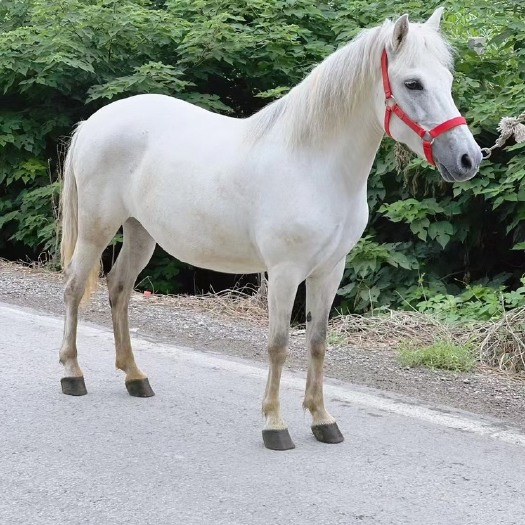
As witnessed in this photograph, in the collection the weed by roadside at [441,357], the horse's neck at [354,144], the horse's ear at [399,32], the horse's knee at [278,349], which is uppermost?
the horse's ear at [399,32]

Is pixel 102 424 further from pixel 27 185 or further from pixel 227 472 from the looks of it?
pixel 27 185

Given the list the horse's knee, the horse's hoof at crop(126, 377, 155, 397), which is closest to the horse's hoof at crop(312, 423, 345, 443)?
the horse's knee

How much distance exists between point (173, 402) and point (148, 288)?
442cm

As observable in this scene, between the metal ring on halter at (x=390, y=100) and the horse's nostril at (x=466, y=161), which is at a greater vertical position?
the metal ring on halter at (x=390, y=100)

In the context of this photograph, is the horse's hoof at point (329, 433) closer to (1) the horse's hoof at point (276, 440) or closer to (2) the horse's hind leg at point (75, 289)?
(1) the horse's hoof at point (276, 440)

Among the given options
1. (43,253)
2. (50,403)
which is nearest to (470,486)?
(50,403)

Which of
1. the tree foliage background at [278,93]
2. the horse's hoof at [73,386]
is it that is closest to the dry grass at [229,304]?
the tree foliage background at [278,93]

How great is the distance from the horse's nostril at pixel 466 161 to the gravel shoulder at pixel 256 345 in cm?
156

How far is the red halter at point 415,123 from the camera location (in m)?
3.32

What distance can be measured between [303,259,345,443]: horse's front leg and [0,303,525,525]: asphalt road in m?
0.11

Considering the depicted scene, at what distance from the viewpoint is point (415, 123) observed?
11.2ft

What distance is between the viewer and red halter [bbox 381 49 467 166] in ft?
10.9

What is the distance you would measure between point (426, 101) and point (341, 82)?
0.44m

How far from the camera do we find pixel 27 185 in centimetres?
984
